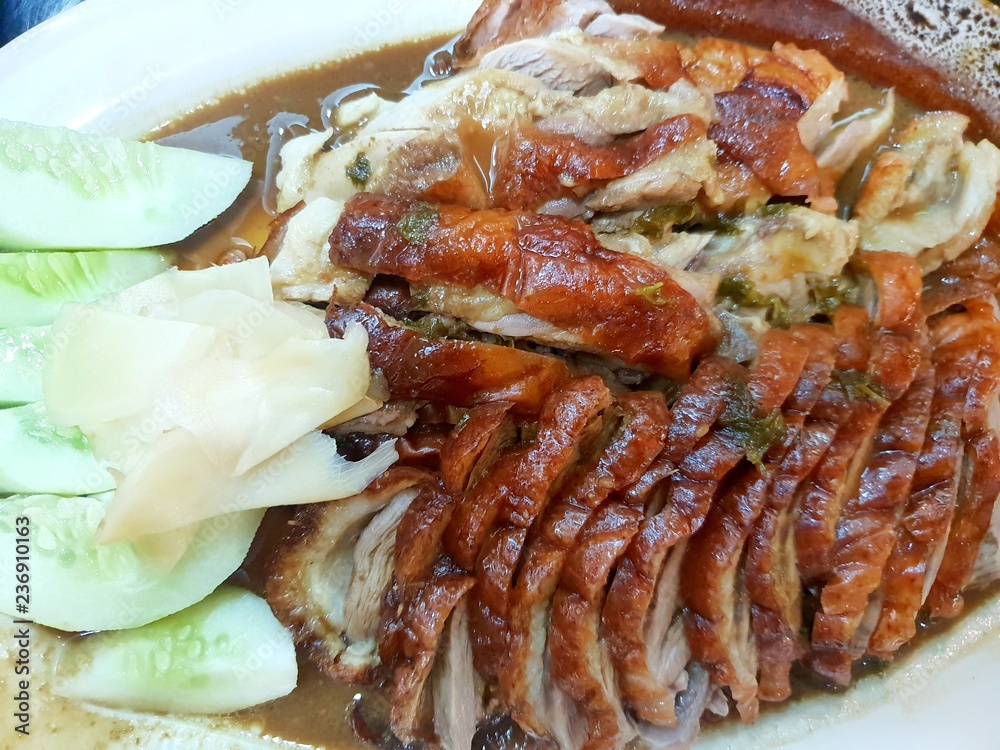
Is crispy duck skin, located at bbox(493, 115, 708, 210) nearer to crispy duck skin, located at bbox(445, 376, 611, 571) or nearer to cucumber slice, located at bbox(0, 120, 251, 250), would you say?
crispy duck skin, located at bbox(445, 376, 611, 571)

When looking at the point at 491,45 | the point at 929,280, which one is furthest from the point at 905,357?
the point at 491,45

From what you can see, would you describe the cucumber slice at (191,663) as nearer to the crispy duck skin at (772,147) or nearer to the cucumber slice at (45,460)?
the cucumber slice at (45,460)

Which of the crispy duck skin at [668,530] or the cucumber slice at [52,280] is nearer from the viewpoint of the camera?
the crispy duck skin at [668,530]

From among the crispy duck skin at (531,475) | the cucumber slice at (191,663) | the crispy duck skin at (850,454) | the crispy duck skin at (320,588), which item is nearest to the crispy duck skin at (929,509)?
the crispy duck skin at (850,454)

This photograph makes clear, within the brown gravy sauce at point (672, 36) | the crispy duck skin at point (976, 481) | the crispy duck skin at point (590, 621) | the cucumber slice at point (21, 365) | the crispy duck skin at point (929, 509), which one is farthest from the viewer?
the brown gravy sauce at point (672, 36)

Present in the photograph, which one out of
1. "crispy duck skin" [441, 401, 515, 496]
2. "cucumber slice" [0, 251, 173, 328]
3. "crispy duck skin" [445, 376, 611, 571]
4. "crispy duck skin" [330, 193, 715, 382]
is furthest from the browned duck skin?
"cucumber slice" [0, 251, 173, 328]

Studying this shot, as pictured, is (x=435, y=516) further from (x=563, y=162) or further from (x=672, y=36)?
(x=672, y=36)

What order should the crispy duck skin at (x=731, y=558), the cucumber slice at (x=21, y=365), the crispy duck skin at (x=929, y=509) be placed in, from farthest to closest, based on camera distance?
1. the cucumber slice at (x=21, y=365)
2. the crispy duck skin at (x=929, y=509)
3. the crispy duck skin at (x=731, y=558)
